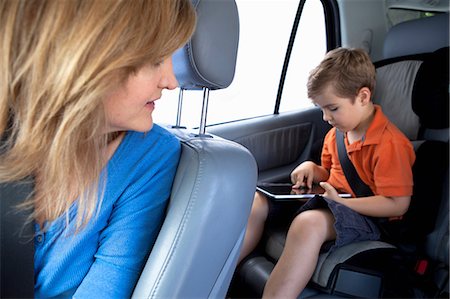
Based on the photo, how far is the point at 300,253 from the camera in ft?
5.17

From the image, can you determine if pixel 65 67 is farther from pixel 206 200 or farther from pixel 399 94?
pixel 399 94

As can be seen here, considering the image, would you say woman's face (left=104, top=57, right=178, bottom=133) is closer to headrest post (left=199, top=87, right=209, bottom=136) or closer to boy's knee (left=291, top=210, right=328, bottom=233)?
headrest post (left=199, top=87, right=209, bottom=136)

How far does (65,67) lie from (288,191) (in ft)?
4.39

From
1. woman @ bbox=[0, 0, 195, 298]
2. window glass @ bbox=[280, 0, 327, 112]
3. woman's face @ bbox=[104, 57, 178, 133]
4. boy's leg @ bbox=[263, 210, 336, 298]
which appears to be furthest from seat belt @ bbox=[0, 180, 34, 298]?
window glass @ bbox=[280, 0, 327, 112]

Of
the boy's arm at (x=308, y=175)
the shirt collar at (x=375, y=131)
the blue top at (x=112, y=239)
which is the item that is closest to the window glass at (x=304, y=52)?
the boy's arm at (x=308, y=175)

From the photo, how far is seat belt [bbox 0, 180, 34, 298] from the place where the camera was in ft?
2.69

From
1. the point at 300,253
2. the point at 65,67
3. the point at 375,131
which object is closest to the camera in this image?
the point at 65,67

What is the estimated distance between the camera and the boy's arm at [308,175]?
6.80ft

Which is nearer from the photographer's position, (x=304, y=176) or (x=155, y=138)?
(x=155, y=138)

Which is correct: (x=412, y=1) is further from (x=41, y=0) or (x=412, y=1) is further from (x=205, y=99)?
(x=41, y=0)

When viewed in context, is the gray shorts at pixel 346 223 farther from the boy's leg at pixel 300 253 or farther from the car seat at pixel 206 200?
the car seat at pixel 206 200

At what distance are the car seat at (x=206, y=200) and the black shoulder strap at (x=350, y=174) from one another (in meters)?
0.97

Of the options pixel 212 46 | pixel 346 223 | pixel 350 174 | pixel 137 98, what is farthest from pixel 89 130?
pixel 350 174

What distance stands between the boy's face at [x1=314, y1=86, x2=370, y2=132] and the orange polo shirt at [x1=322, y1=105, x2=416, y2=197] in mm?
69
